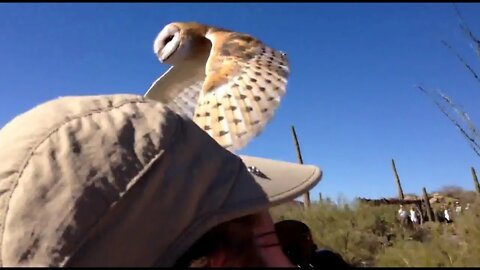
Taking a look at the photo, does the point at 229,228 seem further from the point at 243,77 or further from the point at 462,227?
the point at 462,227

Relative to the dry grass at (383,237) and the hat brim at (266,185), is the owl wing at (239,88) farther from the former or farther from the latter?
the hat brim at (266,185)

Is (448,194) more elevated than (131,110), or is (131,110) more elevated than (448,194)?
(131,110)

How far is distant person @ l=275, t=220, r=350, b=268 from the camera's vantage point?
4.04ft

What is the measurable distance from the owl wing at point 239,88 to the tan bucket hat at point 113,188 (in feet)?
5.26

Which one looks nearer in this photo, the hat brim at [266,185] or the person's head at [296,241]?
the hat brim at [266,185]

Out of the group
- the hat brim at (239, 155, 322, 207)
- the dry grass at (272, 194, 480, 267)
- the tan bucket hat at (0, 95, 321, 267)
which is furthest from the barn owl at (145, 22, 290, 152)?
the tan bucket hat at (0, 95, 321, 267)

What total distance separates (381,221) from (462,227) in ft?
22.7

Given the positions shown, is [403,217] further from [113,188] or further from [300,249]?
[113,188]

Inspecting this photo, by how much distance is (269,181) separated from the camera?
0.91m

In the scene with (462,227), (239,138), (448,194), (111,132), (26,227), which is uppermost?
(111,132)

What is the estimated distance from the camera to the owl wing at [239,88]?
272 centimetres

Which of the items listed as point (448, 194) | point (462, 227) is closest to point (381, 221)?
point (462, 227)

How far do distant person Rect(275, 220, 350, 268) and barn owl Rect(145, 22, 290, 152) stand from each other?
1051mm

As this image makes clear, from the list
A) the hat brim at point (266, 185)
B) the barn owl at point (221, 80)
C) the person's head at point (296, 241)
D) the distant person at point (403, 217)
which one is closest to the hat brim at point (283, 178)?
the hat brim at point (266, 185)
